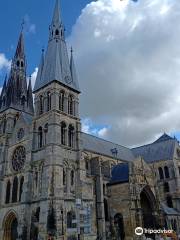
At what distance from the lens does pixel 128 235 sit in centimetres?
3275

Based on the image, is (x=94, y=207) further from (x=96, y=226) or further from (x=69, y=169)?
(x=69, y=169)

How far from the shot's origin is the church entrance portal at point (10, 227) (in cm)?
3334

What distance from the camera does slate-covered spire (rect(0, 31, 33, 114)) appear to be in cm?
4438

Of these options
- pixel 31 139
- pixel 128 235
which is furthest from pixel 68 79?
pixel 128 235

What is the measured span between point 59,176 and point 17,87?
21.3m

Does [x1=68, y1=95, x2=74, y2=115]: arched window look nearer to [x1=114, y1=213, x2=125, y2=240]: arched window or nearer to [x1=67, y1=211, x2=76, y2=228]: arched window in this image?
[x1=67, y1=211, x2=76, y2=228]: arched window

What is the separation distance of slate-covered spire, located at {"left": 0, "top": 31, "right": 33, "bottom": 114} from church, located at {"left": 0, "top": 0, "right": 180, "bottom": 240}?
0.23 metres

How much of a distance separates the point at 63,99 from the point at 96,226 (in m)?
16.2

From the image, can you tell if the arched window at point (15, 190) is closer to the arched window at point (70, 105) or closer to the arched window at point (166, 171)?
the arched window at point (70, 105)

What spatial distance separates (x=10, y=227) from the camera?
33.8m

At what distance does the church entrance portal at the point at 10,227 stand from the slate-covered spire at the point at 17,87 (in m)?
17.2

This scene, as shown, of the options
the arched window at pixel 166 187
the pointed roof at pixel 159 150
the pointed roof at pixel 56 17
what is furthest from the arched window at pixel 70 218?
the pointed roof at pixel 56 17

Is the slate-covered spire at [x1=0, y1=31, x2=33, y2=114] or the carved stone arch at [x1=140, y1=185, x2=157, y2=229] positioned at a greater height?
the slate-covered spire at [x1=0, y1=31, x2=33, y2=114]

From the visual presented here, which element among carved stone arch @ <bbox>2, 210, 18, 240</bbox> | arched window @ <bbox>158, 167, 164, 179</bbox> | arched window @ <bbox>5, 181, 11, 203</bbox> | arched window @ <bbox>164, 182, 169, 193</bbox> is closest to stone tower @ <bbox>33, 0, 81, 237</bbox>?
carved stone arch @ <bbox>2, 210, 18, 240</bbox>
